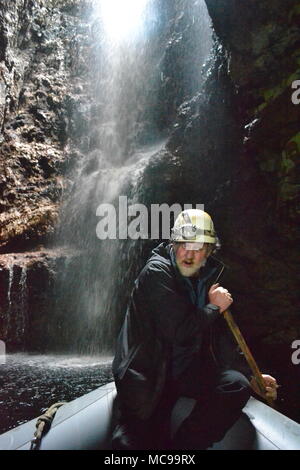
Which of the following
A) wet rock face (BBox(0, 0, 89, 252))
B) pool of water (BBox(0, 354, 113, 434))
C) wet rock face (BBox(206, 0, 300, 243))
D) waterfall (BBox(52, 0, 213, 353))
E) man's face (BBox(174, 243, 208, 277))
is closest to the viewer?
man's face (BBox(174, 243, 208, 277))

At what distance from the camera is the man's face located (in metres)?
2.36

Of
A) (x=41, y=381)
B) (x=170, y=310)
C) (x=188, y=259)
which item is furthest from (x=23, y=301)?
(x=170, y=310)

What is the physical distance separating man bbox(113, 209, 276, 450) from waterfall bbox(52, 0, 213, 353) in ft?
24.0

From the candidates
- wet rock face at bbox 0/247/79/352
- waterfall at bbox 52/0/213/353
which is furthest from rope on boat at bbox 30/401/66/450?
wet rock face at bbox 0/247/79/352

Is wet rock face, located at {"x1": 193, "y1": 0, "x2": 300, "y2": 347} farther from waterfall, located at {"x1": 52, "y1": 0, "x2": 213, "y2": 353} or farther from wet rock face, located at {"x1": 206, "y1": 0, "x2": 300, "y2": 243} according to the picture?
waterfall, located at {"x1": 52, "y1": 0, "x2": 213, "y2": 353}

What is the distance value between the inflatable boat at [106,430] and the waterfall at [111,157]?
23.6 ft

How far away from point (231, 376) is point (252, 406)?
1.66ft

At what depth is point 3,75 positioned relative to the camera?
13.1 m

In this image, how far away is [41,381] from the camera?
20.5 feet

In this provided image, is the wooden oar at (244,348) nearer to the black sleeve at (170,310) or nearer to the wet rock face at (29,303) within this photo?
the black sleeve at (170,310)

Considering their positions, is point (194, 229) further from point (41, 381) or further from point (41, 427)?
point (41, 381)

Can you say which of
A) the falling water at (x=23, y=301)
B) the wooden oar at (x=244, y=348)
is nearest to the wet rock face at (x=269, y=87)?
the wooden oar at (x=244, y=348)
